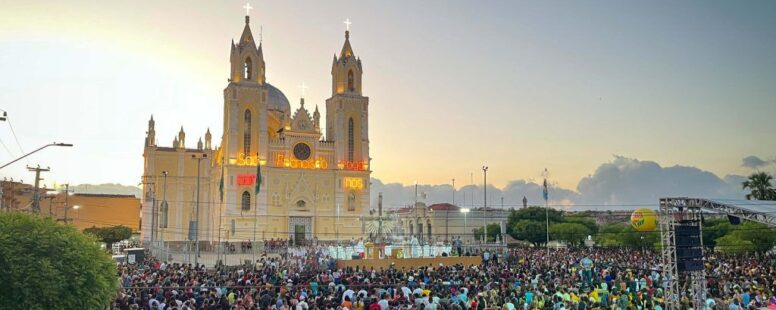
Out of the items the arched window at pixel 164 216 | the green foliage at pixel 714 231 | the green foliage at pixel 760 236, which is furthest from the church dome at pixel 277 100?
the green foliage at pixel 760 236

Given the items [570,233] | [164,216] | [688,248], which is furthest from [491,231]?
[688,248]

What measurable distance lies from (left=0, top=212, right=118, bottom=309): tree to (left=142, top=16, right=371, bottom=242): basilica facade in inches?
1691

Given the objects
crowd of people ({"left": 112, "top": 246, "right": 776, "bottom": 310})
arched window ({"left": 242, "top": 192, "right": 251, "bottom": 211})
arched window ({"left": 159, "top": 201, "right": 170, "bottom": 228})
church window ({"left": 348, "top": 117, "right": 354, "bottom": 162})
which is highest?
church window ({"left": 348, "top": 117, "right": 354, "bottom": 162})

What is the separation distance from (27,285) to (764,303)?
65.4 feet

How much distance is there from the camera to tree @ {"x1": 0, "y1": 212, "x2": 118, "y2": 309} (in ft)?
41.7

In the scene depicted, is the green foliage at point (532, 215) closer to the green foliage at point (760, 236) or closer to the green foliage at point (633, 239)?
the green foliage at point (633, 239)

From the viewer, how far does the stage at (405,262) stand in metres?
35.1

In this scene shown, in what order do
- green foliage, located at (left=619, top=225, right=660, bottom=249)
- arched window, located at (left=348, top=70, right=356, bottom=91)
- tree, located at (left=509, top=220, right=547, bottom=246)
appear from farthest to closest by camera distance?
tree, located at (left=509, top=220, right=547, bottom=246)
arched window, located at (left=348, top=70, right=356, bottom=91)
green foliage, located at (left=619, top=225, right=660, bottom=249)

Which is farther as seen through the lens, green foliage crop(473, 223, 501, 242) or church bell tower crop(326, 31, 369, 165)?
green foliage crop(473, 223, 501, 242)

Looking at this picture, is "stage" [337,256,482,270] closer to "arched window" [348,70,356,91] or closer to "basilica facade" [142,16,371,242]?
"basilica facade" [142,16,371,242]

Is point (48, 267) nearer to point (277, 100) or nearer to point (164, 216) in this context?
point (164, 216)

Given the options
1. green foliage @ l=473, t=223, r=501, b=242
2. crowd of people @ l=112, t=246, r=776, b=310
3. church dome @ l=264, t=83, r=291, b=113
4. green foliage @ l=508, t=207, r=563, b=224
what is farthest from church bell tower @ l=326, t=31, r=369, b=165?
crowd of people @ l=112, t=246, r=776, b=310

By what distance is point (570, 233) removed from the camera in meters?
67.9

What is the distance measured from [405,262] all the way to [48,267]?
24268mm
